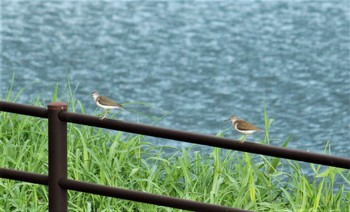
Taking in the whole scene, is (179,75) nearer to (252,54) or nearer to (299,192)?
(252,54)

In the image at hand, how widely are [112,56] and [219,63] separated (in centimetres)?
167

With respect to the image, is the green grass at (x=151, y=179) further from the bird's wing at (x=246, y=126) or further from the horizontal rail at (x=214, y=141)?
the horizontal rail at (x=214, y=141)

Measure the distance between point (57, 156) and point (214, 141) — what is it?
2.88ft

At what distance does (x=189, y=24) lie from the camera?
22.2 meters

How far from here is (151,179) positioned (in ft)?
25.3

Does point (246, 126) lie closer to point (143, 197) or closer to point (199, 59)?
point (143, 197)

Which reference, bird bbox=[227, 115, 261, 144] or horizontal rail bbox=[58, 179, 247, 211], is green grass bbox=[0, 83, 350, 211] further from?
horizontal rail bbox=[58, 179, 247, 211]

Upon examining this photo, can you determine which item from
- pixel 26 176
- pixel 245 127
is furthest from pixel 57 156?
pixel 245 127

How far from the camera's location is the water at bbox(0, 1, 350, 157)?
49.2ft

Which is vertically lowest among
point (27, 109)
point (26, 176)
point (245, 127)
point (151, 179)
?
point (151, 179)

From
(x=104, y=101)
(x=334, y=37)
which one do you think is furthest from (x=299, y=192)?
(x=334, y=37)

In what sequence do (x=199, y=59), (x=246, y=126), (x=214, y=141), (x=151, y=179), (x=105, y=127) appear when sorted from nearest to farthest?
(x=214, y=141), (x=105, y=127), (x=246, y=126), (x=151, y=179), (x=199, y=59)

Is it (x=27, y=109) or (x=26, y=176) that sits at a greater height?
(x=27, y=109)

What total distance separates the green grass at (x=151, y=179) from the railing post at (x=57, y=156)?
1105mm
